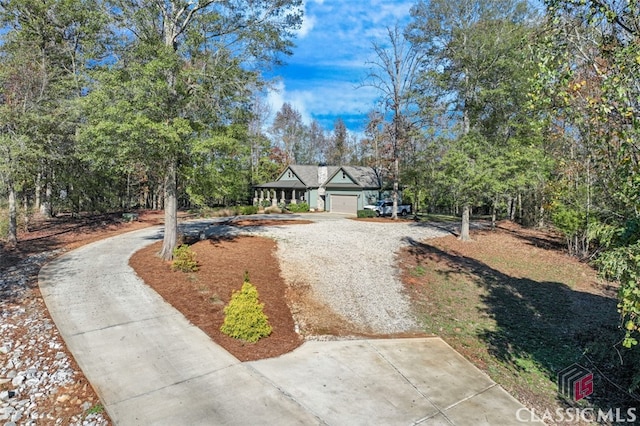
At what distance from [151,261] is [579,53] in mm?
11487

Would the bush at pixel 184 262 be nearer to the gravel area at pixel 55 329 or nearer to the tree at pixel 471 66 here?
the gravel area at pixel 55 329

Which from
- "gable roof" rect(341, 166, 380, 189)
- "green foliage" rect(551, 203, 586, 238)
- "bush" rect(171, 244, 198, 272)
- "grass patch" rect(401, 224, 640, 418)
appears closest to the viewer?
"grass patch" rect(401, 224, 640, 418)

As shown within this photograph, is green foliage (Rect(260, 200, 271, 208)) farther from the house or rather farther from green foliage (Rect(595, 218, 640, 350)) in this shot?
green foliage (Rect(595, 218, 640, 350))

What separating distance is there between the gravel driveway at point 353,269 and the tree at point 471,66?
495 cm

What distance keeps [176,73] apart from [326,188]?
78.2 ft

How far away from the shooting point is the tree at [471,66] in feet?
47.6

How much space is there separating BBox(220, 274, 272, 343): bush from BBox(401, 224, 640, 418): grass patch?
12.1 feet

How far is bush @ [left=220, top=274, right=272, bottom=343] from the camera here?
21.1 ft

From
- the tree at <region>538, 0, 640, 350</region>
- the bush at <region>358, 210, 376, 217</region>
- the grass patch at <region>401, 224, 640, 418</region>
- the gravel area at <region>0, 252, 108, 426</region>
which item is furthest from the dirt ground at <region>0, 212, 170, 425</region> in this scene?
the bush at <region>358, 210, 376, 217</region>

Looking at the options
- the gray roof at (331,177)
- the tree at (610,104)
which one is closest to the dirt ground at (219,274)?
the tree at (610,104)

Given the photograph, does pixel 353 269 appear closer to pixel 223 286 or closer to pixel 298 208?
pixel 223 286

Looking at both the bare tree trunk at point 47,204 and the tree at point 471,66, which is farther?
the bare tree trunk at point 47,204

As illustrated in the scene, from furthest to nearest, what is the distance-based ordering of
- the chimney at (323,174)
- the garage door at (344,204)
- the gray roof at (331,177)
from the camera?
1. the chimney at (323,174)
2. the gray roof at (331,177)
3. the garage door at (344,204)

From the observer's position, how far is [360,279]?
10.7 meters
